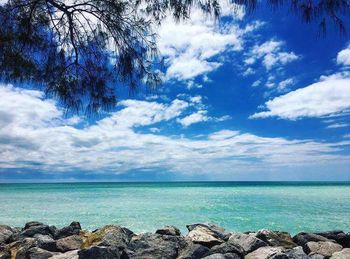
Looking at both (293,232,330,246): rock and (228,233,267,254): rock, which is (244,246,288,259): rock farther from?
(293,232,330,246): rock

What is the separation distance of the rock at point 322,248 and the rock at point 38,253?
173 inches

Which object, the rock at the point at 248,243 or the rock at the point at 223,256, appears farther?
the rock at the point at 248,243

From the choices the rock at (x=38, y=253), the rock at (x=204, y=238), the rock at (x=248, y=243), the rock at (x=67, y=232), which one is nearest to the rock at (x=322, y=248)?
the rock at (x=248, y=243)

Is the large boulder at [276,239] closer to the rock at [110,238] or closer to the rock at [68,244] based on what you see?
the rock at [110,238]

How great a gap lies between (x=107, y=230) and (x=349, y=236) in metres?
4.86

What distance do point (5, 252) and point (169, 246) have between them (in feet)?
8.87

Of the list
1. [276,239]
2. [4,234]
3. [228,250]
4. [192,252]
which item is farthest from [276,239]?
[4,234]

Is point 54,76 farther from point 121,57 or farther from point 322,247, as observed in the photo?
point 322,247

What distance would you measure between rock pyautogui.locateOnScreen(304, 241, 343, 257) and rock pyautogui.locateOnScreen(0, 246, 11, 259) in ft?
16.6

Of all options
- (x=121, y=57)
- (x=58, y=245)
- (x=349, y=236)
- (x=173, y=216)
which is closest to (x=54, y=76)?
(x=121, y=57)

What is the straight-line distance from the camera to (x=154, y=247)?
19.2 ft

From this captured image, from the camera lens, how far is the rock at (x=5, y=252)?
586 cm

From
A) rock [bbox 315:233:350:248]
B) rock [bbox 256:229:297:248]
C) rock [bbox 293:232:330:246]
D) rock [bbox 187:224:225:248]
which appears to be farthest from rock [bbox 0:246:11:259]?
rock [bbox 315:233:350:248]

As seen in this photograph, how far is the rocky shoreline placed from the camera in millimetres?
5498
